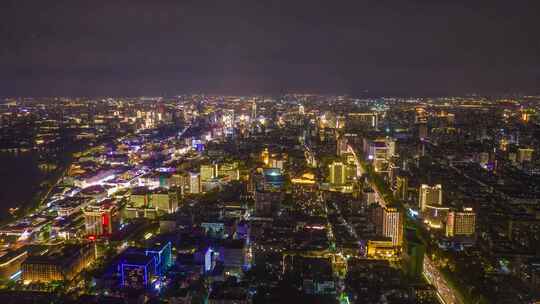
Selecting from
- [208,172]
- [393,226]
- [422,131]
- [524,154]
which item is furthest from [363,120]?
[393,226]

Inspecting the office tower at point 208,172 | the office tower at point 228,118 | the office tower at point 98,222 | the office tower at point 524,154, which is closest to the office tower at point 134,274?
the office tower at point 98,222

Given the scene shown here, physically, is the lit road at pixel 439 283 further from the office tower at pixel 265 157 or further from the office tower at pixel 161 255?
the office tower at pixel 265 157

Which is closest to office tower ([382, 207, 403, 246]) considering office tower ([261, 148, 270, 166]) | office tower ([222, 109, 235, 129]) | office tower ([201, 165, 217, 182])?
office tower ([201, 165, 217, 182])

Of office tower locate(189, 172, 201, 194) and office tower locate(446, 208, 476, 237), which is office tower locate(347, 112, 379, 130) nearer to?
office tower locate(189, 172, 201, 194)

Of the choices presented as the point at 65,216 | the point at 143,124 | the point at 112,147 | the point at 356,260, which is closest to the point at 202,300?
the point at 356,260

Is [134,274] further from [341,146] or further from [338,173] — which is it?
[341,146]

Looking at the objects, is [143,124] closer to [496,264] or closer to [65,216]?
[65,216]
